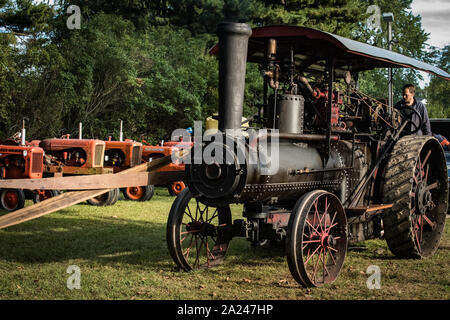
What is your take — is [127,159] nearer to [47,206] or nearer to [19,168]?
[19,168]

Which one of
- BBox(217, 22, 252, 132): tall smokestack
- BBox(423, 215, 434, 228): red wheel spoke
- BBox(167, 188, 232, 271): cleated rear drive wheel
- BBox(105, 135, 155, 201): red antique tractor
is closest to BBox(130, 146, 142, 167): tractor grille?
BBox(105, 135, 155, 201): red antique tractor

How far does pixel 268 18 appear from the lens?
66.8 feet

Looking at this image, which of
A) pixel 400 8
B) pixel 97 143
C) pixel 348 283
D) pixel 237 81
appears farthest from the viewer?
pixel 400 8

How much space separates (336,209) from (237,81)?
63.9 inches

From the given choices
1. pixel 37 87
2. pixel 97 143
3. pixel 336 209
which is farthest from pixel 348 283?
pixel 37 87

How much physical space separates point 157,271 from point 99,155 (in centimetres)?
611

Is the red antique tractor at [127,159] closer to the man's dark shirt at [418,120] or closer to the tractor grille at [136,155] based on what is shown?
the tractor grille at [136,155]

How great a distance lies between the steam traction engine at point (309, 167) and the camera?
178 inches

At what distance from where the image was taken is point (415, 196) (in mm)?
6137

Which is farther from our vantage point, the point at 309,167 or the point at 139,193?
the point at 139,193

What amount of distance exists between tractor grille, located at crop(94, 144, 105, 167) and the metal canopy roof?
18.1 ft

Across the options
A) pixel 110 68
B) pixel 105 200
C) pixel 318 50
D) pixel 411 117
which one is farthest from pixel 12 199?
pixel 110 68

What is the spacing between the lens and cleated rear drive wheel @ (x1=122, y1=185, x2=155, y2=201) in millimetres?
11594

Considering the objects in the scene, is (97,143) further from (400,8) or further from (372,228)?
(400,8)
